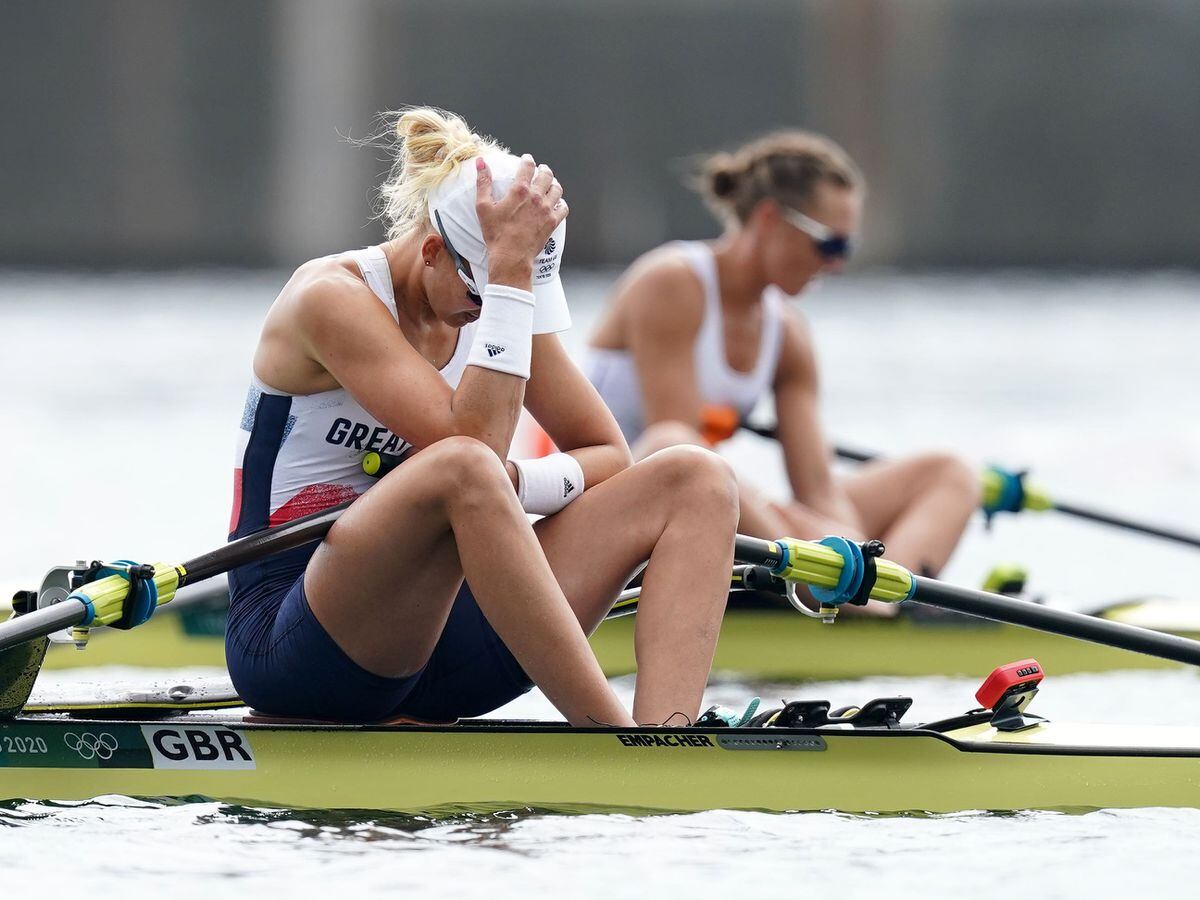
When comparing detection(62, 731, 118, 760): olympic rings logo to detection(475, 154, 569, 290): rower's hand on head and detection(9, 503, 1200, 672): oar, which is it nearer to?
detection(9, 503, 1200, 672): oar

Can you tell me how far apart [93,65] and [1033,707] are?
31.6 m

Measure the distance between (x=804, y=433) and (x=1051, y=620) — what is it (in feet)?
8.87

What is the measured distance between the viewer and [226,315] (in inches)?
1111

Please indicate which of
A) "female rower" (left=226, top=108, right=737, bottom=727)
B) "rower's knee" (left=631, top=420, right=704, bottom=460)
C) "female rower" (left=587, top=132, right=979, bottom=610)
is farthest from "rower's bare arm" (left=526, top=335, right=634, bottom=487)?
"female rower" (left=587, top=132, right=979, bottom=610)

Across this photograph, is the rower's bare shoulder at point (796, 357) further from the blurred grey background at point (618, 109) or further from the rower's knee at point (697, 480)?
the blurred grey background at point (618, 109)

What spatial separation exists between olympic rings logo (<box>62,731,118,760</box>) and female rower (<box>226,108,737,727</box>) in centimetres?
37

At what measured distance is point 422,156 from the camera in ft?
16.0

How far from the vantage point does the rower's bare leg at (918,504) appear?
754 cm

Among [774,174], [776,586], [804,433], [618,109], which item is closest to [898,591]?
[776,586]

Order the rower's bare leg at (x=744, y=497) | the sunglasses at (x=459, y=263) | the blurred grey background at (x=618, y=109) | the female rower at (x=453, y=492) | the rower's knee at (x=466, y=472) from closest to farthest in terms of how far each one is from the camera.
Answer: the rower's knee at (x=466, y=472) < the female rower at (x=453, y=492) < the sunglasses at (x=459, y=263) < the rower's bare leg at (x=744, y=497) < the blurred grey background at (x=618, y=109)

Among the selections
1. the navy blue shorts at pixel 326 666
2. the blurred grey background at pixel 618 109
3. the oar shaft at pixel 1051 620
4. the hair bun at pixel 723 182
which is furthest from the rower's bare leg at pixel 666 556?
the blurred grey background at pixel 618 109

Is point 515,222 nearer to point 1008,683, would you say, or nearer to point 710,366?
point 1008,683

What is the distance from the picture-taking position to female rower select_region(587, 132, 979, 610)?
757cm

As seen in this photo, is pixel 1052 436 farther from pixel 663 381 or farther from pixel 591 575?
pixel 591 575
